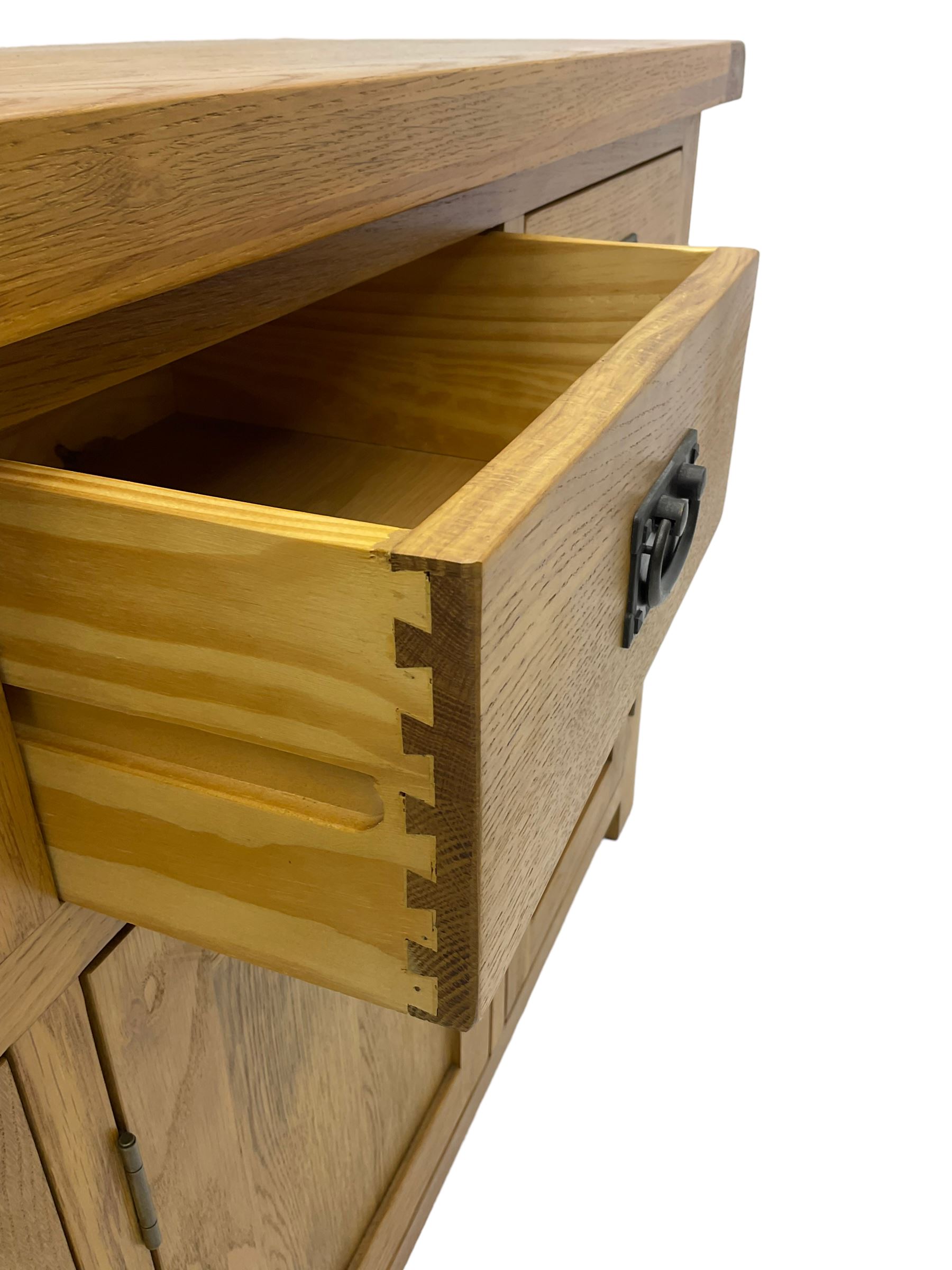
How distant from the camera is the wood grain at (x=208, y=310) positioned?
473 millimetres

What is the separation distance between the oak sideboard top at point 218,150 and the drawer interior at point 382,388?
11 centimetres

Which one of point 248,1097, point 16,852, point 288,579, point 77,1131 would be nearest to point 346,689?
point 288,579

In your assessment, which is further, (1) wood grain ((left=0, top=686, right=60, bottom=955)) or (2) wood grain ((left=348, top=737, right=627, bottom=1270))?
(2) wood grain ((left=348, top=737, right=627, bottom=1270))

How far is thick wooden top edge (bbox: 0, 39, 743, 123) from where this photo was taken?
15.9 inches

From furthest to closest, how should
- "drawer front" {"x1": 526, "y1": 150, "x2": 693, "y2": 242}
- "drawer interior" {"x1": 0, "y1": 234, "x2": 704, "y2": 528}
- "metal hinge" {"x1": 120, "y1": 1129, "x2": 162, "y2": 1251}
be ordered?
"drawer front" {"x1": 526, "y1": 150, "x2": 693, "y2": 242} < "drawer interior" {"x1": 0, "y1": 234, "x2": 704, "y2": 528} < "metal hinge" {"x1": 120, "y1": 1129, "x2": 162, "y2": 1251}

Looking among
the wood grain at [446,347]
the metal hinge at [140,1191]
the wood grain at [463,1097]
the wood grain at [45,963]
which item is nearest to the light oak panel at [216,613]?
the wood grain at [45,963]

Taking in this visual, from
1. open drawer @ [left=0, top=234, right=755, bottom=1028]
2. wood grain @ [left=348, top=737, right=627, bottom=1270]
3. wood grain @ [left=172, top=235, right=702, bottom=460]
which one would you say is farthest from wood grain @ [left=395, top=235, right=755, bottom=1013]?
wood grain @ [left=348, top=737, right=627, bottom=1270]

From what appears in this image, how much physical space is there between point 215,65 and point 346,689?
0.41m

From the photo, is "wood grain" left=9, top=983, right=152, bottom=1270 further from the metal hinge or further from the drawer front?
the drawer front

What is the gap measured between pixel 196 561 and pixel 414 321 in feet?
1.56

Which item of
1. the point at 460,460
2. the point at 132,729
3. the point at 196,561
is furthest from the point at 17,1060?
the point at 460,460

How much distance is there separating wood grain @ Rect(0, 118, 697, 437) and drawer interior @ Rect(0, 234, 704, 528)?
0.07 feet

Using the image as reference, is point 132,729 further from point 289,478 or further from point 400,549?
point 289,478

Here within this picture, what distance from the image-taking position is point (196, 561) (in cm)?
40
